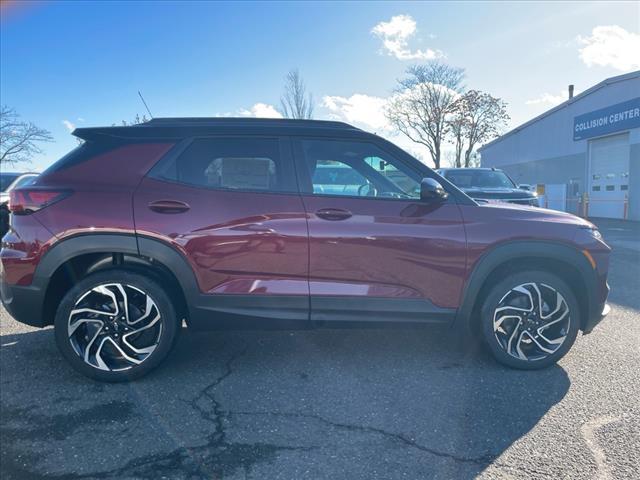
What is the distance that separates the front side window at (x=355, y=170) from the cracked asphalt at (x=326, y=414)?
1391mm

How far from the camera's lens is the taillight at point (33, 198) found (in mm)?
2939

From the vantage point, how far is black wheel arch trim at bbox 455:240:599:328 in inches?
123

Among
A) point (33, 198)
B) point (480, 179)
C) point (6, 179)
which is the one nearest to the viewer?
point (33, 198)

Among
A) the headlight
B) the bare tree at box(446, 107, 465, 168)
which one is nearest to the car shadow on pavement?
the headlight

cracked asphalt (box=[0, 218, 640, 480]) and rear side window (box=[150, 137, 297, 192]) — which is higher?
rear side window (box=[150, 137, 297, 192])

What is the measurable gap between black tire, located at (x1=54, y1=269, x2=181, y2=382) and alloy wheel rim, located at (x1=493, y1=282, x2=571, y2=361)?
8.09ft

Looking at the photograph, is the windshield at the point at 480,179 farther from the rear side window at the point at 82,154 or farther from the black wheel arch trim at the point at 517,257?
the rear side window at the point at 82,154

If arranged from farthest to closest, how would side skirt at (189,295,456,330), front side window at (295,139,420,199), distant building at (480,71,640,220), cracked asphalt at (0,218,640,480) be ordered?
1. distant building at (480,71,640,220)
2. front side window at (295,139,420,199)
3. side skirt at (189,295,456,330)
4. cracked asphalt at (0,218,640,480)

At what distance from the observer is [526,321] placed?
3.23m

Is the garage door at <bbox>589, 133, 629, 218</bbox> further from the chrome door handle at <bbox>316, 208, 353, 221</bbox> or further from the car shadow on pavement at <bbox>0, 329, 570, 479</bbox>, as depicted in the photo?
the chrome door handle at <bbox>316, 208, 353, 221</bbox>

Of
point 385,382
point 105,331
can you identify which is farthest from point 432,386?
point 105,331

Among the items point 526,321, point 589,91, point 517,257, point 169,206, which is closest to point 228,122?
point 169,206

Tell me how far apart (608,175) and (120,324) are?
21.2 m

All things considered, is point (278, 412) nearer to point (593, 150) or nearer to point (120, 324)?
point (120, 324)
